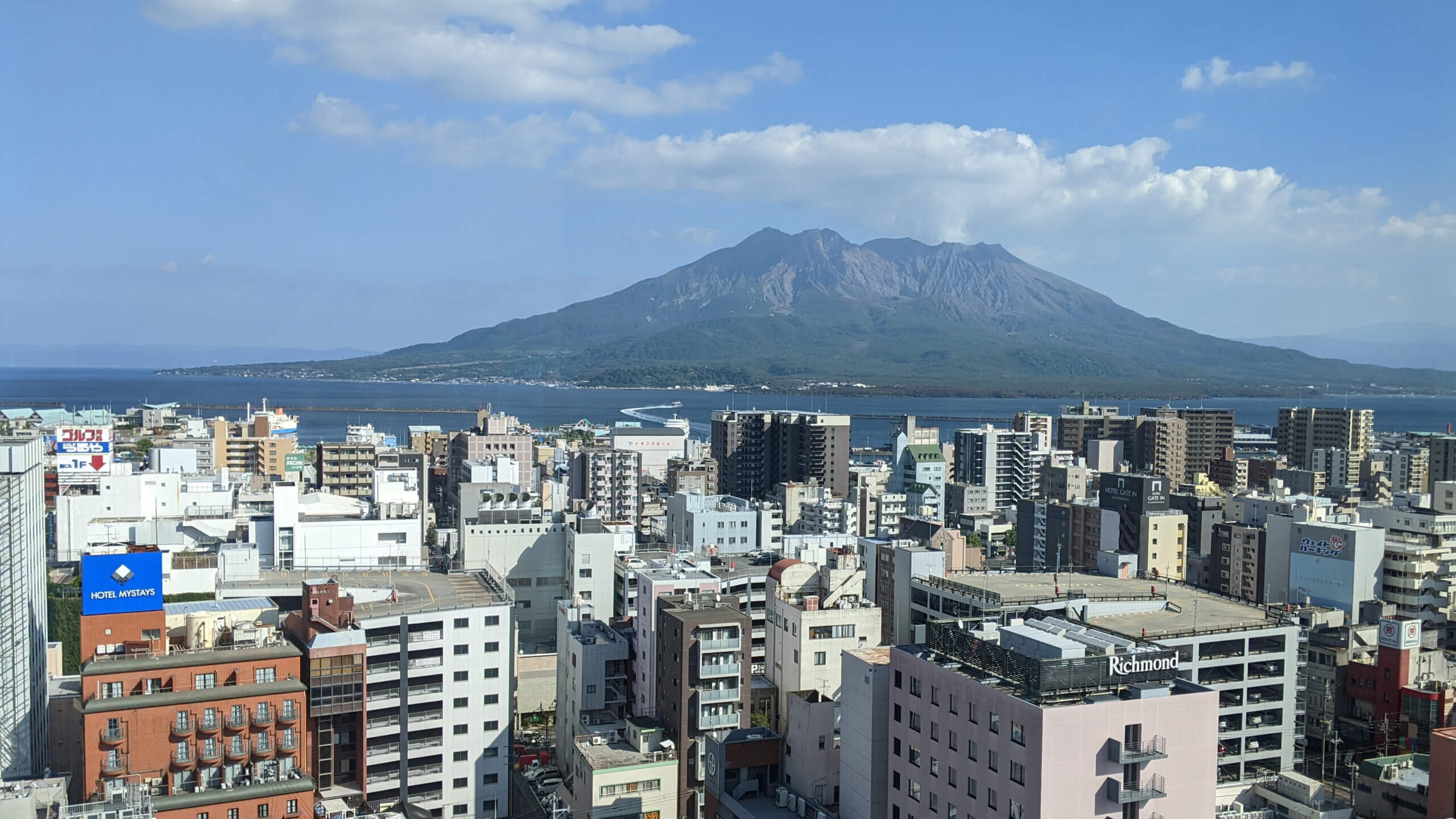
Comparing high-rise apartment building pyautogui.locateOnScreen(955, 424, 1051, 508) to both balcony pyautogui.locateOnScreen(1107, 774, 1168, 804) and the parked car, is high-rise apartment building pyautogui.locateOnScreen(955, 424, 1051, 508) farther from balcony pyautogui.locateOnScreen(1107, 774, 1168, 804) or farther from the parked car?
balcony pyautogui.locateOnScreen(1107, 774, 1168, 804)

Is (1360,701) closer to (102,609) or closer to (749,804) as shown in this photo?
(749,804)

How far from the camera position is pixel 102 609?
39.2ft

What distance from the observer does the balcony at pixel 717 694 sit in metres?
13.6

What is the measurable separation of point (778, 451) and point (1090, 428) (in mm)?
18534

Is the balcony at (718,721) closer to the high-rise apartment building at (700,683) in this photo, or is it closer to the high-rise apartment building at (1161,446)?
the high-rise apartment building at (700,683)

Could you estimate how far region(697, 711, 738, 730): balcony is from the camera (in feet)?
44.7

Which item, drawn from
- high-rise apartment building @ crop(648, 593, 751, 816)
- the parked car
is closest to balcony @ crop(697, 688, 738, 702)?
high-rise apartment building @ crop(648, 593, 751, 816)

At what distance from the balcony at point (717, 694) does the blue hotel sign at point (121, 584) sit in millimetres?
5980

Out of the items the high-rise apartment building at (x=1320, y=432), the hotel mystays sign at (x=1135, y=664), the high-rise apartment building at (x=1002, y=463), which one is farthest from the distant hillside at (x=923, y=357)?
the hotel mystays sign at (x=1135, y=664)

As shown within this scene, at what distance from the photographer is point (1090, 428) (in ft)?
181

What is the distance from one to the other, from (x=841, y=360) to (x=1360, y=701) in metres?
145

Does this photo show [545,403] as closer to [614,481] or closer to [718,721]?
[614,481]

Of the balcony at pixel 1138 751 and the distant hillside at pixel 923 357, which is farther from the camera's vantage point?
the distant hillside at pixel 923 357

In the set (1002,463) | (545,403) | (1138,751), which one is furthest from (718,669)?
(545,403)
